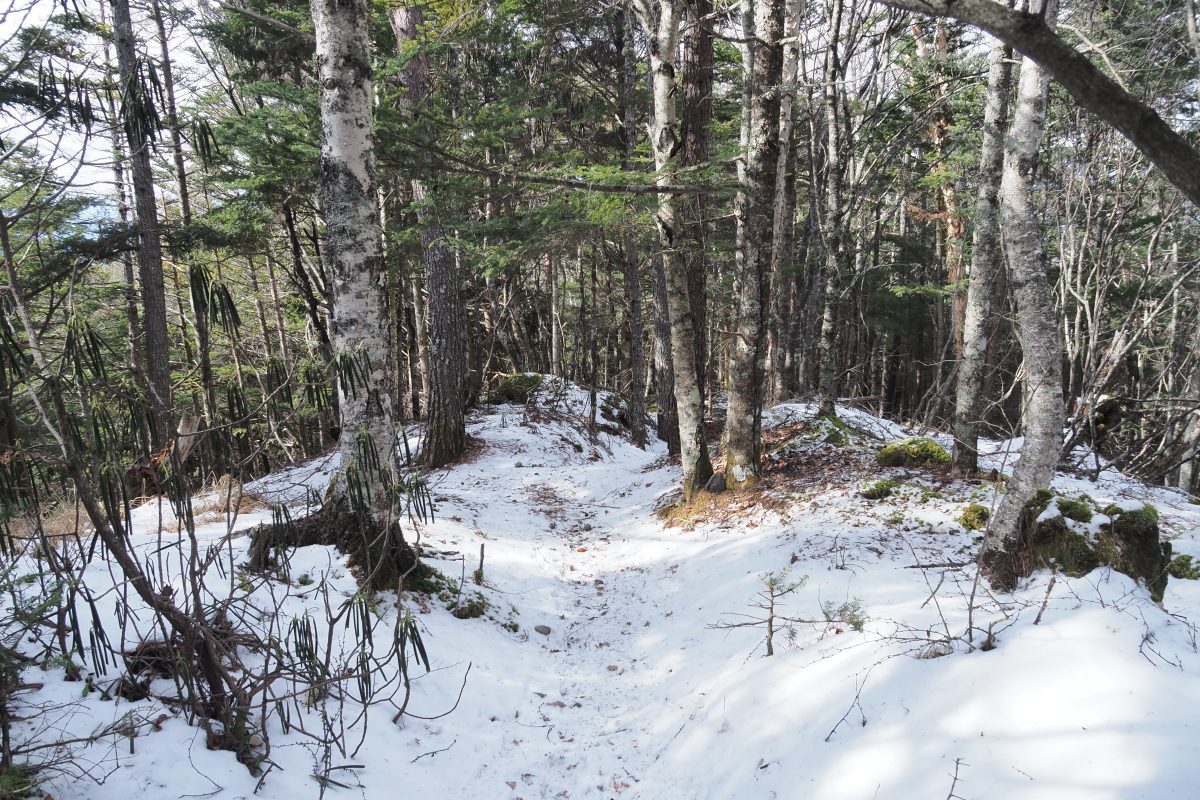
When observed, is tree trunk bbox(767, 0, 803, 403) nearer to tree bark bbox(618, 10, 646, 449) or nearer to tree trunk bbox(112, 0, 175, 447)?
tree bark bbox(618, 10, 646, 449)

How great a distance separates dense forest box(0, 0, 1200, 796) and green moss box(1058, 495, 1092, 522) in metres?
0.17

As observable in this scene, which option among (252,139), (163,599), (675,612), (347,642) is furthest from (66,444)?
(252,139)

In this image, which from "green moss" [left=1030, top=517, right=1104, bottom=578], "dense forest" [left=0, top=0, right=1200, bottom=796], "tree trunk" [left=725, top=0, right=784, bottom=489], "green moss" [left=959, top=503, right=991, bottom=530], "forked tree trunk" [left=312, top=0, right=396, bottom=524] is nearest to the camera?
"dense forest" [left=0, top=0, right=1200, bottom=796]

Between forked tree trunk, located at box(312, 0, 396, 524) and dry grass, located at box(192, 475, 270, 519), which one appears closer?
forked tree trunk, located at box(312, 0, 396, 524)

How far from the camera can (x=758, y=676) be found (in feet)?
12.6

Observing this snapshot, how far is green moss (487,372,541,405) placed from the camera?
618 inches

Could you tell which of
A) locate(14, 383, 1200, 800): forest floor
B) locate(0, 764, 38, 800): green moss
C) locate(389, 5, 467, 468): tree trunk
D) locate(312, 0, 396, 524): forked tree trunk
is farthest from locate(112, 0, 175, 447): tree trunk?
locate(0, 764, 38, 800): green moss

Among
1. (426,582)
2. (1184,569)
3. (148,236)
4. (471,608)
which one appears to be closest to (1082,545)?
(1184,569)

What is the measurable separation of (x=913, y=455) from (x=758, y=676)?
4.57 meters

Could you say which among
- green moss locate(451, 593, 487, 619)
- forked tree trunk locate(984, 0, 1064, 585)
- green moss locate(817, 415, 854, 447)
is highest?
forked tree trunk locate(984, 0, 1064, 585)

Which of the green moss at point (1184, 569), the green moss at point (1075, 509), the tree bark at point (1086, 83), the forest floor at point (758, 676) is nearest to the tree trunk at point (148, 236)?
the forest floor at point (758, 676)

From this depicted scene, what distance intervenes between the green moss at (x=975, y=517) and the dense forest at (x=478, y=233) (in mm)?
913

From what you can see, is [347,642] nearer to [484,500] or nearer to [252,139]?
[484,500]

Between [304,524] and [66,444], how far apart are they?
269 centimetres
